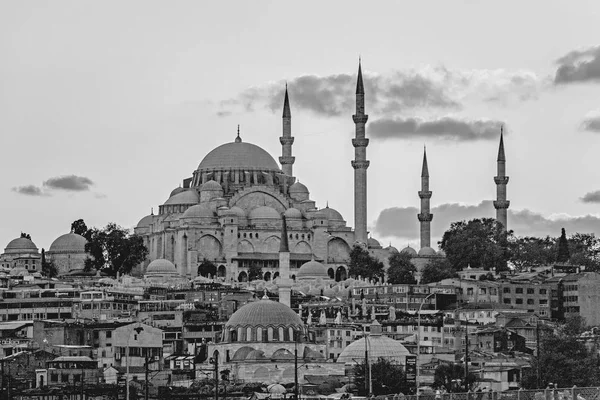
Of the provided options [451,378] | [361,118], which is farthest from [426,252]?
[451,378]

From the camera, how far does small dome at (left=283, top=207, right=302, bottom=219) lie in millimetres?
148875

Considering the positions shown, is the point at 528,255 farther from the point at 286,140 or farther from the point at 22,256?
the point at 22,256

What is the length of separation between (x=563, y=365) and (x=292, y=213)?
69.5 m

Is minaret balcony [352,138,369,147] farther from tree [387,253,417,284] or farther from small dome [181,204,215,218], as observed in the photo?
small dome [181,204,215,218]

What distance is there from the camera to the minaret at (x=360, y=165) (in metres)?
141

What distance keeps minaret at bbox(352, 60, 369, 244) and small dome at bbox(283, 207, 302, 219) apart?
5771mm

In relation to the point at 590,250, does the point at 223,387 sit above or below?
below

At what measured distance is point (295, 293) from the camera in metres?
128

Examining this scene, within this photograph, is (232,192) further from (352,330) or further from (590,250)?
(352,330)

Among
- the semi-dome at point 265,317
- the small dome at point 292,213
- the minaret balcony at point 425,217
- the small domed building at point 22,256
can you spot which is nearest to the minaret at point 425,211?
the minaret balcony at point 425,217

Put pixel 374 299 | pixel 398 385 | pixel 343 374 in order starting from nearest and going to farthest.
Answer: pixel 398 385
pixel 343 374
pixel 374 299

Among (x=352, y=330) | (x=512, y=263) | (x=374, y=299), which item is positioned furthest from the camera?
(x=512, y=263)

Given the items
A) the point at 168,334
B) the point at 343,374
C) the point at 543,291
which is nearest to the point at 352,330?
the point at 168,334

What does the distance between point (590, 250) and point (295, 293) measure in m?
33.1
